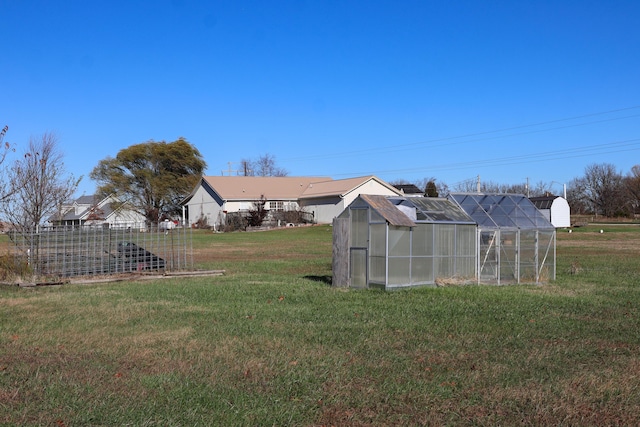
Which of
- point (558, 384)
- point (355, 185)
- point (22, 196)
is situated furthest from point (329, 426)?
point (355, 185)

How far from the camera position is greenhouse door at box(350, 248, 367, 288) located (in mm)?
18297

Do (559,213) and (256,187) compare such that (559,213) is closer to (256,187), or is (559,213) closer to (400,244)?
(256,187)

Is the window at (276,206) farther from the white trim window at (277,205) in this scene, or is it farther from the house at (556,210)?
the house at (556,210)

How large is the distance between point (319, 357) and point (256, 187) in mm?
61476

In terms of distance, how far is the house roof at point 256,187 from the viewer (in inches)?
2662

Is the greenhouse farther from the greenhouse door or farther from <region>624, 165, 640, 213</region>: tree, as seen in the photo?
<region>624, 165, 640, 213</region>: tree

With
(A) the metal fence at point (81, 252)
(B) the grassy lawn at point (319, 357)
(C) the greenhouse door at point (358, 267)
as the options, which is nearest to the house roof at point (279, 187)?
(A) the metal fence at point (81, 252)

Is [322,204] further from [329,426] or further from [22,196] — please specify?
[329,426]

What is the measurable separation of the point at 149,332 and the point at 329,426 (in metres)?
5.67

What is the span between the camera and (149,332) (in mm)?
11375

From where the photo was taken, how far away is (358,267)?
18.5 meters

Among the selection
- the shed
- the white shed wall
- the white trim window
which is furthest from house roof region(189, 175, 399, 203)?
the shed

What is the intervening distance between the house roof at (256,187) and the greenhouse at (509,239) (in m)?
47.5

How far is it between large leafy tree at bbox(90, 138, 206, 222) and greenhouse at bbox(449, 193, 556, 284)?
2325 inches
